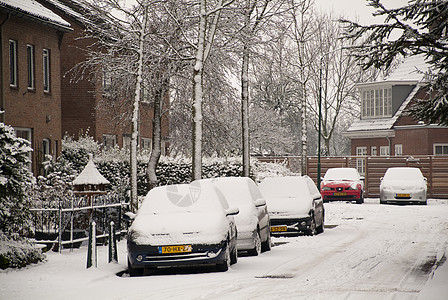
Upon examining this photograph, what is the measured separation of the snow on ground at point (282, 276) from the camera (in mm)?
10156

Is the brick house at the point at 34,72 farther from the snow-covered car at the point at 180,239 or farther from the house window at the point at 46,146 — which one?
the snow-covered car at the point at 180,239

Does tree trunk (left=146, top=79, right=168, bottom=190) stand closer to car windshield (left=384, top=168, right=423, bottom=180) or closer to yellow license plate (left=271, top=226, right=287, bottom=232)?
car windshield (left=384, top=168, right=423, bottom=180)

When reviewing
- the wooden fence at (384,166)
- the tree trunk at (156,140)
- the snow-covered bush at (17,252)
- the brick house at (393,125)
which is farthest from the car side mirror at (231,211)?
the brick house at (393,125)

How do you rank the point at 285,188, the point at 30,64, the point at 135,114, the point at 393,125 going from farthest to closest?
the point at 393,125, the point at 30,64, the point at 135,114, the point at 285,188

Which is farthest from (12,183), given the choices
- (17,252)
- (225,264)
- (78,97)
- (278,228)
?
(78,97)

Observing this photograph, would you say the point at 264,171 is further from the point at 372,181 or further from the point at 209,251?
the point at 209,251

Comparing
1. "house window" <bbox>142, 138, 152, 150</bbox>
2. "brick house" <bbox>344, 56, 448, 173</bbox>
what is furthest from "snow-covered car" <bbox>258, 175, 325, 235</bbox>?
"brick house" <bbox>344, 56, 448, 173</bbox>

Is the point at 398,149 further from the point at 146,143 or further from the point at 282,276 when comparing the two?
the point at 282,276

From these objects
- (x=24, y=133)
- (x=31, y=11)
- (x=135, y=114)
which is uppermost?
(x=31, y=11)

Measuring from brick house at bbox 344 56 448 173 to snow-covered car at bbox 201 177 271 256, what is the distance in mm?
33254

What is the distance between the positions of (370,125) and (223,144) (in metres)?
23.7

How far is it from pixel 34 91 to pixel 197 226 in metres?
16.4

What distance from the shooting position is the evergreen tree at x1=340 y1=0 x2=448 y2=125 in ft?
45.2

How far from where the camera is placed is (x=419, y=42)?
13758 millimetres
